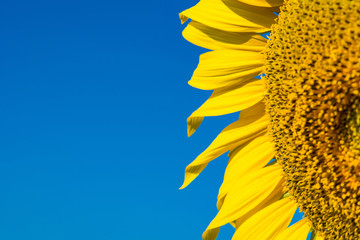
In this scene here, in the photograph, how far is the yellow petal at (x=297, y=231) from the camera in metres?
2.98

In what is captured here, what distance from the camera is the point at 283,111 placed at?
2.67m

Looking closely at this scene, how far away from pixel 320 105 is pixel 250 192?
2.84ft

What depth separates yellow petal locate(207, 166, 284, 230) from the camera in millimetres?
3043

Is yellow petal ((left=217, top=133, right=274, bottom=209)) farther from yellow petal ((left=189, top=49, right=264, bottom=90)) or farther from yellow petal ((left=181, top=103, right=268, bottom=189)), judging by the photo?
yellow petal ((left=189, top=49, right=264, bottom=90))

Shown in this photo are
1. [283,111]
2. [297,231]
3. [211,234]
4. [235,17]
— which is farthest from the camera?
[211,234]

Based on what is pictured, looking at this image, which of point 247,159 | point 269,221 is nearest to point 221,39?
point 247,159

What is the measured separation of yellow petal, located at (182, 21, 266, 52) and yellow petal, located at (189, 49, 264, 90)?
33mm

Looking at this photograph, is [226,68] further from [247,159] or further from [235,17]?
[247,159]

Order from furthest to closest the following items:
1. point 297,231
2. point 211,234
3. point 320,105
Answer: point 211,234 < point 297,231 < point 320,105

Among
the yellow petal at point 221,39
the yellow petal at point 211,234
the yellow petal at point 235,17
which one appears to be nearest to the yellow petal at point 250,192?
the yellow petal at point 211,234

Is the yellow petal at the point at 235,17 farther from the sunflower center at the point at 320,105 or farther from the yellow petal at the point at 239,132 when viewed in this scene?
the yellow petal at the point at 239,132

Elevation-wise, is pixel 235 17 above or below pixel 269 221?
above

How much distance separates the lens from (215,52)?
3.04 metres

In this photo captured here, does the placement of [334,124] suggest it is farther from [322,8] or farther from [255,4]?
[255,4]
